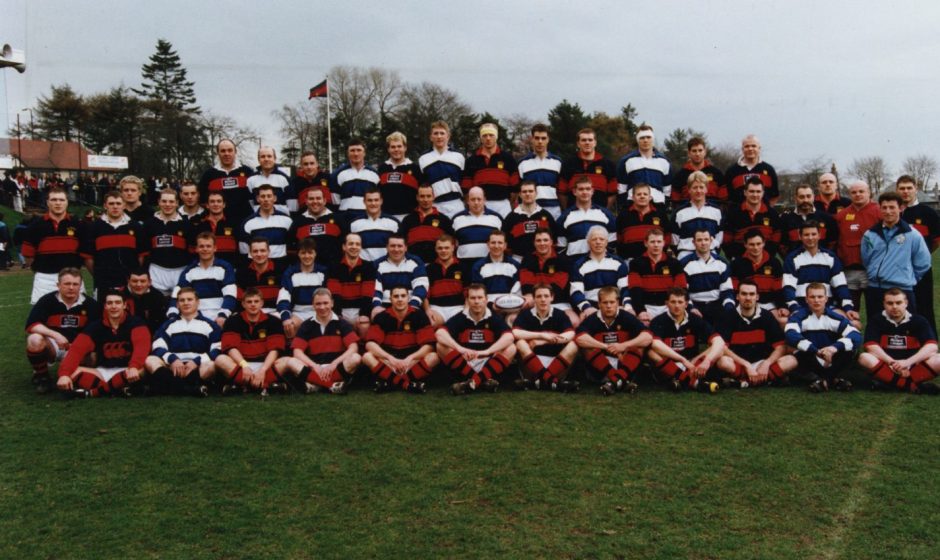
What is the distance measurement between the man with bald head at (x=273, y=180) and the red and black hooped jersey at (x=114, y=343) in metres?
1.96

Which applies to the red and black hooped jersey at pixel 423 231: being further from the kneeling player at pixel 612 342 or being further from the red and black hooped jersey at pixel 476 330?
the kneeling player at pixel 612 342

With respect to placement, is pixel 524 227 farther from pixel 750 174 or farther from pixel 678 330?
pixel 750 174

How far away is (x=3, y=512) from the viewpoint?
3.60 metres

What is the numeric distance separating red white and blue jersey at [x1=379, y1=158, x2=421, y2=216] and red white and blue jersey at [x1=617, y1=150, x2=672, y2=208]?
7.40ft

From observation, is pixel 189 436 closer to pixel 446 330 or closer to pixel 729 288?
pixel 446 330

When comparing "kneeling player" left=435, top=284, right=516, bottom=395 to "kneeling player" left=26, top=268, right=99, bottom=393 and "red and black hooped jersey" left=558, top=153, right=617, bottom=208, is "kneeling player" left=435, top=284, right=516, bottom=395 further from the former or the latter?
"kneeling player" left=26, top=268, right=99, bottom=393

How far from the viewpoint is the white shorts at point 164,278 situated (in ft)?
22.6

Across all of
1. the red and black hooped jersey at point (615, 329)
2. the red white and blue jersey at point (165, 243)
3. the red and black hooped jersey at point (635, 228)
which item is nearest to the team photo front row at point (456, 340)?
the red and black hooped jersey at point (615, 329)

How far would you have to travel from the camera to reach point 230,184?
24.7 feet

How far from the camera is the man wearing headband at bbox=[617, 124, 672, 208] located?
24.3 ft

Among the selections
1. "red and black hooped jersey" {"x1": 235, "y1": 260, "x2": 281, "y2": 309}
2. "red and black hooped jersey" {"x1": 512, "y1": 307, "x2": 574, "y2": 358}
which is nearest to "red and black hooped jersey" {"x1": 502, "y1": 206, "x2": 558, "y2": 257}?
"red and black hooped jersey" {"x1": 512, "y1": 307, "x2": 574, "y2": 358}

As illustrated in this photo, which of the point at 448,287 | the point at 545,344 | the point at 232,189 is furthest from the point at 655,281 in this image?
the point at 232,189

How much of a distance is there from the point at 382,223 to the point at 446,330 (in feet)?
5.21

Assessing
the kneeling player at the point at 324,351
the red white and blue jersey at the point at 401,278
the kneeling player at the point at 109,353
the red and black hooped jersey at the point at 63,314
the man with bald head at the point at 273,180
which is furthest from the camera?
the man with bald head at the point at 273,180
